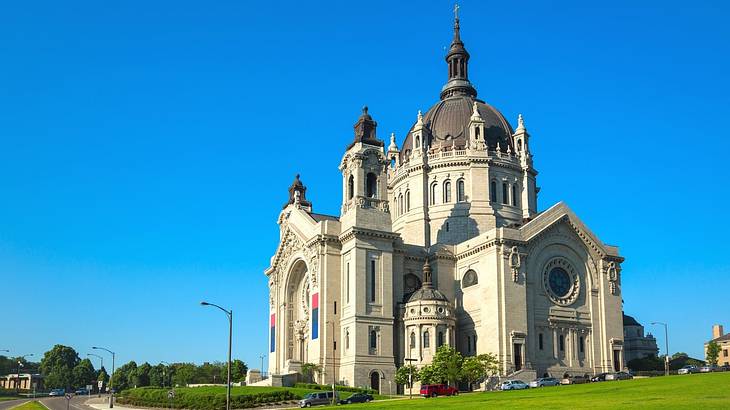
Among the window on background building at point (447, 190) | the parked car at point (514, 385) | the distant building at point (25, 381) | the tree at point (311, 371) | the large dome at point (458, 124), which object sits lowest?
the distant building at point (25, 381)

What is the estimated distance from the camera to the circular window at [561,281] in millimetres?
89875

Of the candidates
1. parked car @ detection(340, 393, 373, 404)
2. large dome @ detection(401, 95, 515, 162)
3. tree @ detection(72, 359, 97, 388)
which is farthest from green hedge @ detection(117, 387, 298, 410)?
tree @ detection(72, 359, 97, 388)

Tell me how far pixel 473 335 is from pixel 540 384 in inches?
665

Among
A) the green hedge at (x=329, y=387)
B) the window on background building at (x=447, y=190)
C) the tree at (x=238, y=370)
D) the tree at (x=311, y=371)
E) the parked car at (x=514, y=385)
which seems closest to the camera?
the parked car at (x=514, y=385)

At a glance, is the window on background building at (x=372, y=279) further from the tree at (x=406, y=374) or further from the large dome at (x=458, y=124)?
the large dome at (x=458, y=124)

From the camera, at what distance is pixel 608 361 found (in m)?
90.2

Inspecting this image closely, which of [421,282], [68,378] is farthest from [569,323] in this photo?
[68,378]

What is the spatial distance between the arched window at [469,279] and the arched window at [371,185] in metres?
13.3

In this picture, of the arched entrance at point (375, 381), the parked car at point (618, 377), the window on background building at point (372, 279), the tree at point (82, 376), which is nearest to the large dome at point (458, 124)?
the window on background building at point (372, 279)

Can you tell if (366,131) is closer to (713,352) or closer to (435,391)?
(435,391)

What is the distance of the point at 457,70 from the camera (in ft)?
386

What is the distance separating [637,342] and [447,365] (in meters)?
38.4

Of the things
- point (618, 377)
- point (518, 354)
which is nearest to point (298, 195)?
point (518, 354)

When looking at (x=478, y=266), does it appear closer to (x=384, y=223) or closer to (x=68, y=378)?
(x=384, y=223)
